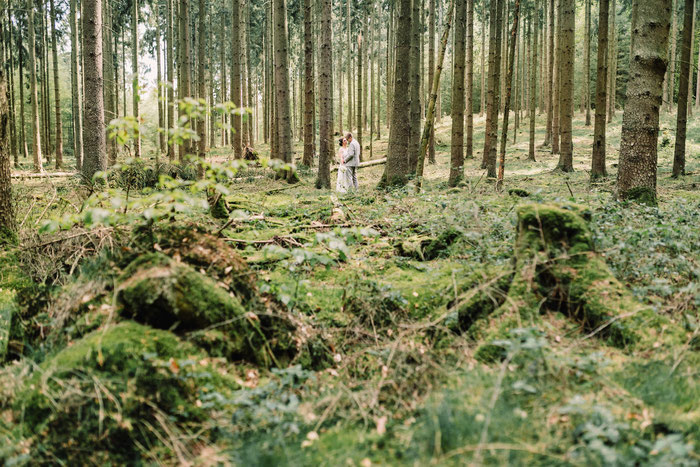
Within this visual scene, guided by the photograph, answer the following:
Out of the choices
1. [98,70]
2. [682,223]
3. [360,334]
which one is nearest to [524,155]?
[682,223]

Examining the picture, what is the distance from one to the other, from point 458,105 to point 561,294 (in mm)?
11198

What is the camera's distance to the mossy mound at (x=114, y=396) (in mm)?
2156

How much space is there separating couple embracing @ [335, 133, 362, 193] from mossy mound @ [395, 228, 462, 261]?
6.50 m

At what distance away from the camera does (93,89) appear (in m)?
8.84

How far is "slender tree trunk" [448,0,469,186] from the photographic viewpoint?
1234cm

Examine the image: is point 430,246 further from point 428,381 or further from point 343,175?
Answer: point 343,175

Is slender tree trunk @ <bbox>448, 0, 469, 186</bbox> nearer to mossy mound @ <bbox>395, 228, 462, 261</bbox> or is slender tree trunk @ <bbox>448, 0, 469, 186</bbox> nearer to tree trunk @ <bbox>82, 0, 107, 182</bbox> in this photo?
mossy mound @ <bbox>395, 228, 462, 261</bbox>

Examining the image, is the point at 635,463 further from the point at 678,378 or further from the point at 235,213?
the point at 235,213

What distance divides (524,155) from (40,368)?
70.8 ft

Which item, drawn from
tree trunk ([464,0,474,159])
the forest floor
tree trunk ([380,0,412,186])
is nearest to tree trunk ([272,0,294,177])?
tree trunk ([380,0,412,186])

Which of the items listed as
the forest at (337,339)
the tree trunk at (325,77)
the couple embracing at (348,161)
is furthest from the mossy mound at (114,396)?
the tree trunk at (325,77)

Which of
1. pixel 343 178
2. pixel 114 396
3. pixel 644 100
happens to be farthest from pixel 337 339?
pixel 343 178

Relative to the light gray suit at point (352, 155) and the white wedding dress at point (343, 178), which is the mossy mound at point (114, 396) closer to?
the light gray suit at point (352, 155)

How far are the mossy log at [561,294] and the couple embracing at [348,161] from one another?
8479 mm
